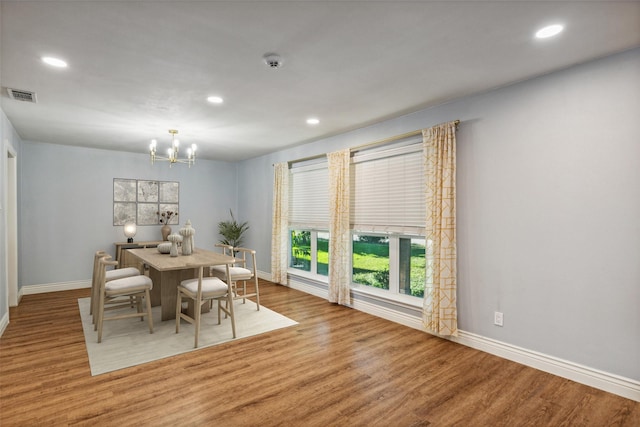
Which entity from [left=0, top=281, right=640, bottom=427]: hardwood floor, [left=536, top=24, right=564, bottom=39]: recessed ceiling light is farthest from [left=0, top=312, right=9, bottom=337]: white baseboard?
[left=536, top=24, right=564, bottom=39]: recessed ceiling light

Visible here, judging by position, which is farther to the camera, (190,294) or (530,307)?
(190,294)

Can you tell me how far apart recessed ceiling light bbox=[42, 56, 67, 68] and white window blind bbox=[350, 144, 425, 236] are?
3215mm

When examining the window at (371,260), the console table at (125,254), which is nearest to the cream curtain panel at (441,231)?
the window at (371,260)

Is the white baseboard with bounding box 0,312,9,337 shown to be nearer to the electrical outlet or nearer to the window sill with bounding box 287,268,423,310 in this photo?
the window sill with bounding box 287,268,423,310

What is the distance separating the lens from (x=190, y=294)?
3459 millimetres

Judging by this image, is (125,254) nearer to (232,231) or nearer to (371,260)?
(232,231)

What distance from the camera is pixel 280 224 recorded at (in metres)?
5.91

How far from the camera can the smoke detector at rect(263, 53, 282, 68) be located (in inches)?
96.8

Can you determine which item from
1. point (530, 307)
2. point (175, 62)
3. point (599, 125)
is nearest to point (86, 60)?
point (175, 62)

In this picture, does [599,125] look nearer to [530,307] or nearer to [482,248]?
[482,248]

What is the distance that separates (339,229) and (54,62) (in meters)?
3.46

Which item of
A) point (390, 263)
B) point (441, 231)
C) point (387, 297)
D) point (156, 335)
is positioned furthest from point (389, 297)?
point (156, 335)

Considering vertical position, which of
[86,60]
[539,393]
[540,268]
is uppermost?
[86,60]

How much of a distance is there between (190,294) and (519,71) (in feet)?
11.9
